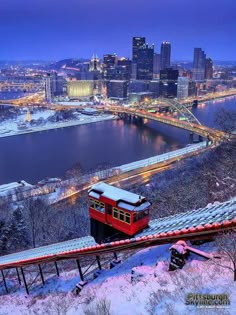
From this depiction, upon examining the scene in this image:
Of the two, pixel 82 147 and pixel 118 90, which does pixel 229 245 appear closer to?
pixel 82 147

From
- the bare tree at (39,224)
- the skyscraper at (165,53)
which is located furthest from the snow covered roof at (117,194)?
the skyscraper at (165,53)

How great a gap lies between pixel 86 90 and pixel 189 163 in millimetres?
63065

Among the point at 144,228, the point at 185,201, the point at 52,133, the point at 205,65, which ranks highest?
the point at 205,65

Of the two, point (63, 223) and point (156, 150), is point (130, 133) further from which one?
point (63, 223)

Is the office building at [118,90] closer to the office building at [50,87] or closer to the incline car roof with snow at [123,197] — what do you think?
the office building at [50,87]

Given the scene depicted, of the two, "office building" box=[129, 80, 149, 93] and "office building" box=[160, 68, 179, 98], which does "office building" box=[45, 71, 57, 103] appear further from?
"office building" box=[160, 68, 179, 98]

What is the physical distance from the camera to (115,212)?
6.73 m

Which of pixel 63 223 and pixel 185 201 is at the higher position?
pixel 185 201

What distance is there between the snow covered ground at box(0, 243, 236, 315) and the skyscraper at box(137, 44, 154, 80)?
345 feet

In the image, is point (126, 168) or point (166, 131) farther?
point (166, 131)

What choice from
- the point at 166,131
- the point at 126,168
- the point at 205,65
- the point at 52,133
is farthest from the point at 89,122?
the point at 205,65

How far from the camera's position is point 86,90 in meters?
84.8

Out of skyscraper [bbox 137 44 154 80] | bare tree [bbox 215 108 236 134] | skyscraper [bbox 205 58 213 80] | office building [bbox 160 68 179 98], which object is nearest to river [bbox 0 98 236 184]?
bare tree [bbox 215 108 236 134]

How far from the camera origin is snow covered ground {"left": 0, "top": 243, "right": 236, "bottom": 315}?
4.47 meters
